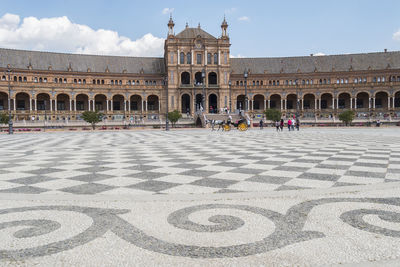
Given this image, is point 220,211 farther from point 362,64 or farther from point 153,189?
point 362,64

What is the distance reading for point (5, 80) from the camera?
65000 mm

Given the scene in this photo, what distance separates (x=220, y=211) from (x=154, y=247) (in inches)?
53.6

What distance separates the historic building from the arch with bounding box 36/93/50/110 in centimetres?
20

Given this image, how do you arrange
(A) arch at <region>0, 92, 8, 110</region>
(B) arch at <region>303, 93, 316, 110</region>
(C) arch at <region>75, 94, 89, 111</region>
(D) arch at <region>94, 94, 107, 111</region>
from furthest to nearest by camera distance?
(B) arch at <region>303, 93, 316, 110</region> < (D) arch at <region>94, 94, 107, 111</region> < (C) arch at <region>75, 94, 89, 111</region> < (A) arch at <region>0, 92, 8, 110</region>

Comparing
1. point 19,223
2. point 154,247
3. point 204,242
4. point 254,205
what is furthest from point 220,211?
point 19,223

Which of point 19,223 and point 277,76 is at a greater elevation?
point 277,76

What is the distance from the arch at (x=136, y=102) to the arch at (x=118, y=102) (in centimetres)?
224

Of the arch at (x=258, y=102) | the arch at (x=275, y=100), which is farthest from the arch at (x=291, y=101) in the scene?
the arch at (x=258, y=102)

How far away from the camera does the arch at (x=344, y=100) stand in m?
76.9

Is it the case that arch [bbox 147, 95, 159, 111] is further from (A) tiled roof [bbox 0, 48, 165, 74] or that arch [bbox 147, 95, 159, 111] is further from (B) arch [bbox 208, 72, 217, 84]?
(B) arch [bbox 208, 72, 217, 84]

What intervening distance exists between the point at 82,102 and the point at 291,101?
51995 millimetres

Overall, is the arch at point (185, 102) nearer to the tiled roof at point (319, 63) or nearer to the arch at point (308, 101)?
the tiled roof at point (319, 63)

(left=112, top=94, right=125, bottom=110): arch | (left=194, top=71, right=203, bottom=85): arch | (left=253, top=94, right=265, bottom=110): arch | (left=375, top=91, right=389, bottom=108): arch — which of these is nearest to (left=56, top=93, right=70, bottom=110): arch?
(left=112, top=94, right=125, bottom=110): arch

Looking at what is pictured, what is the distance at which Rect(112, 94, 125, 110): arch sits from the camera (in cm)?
7561
